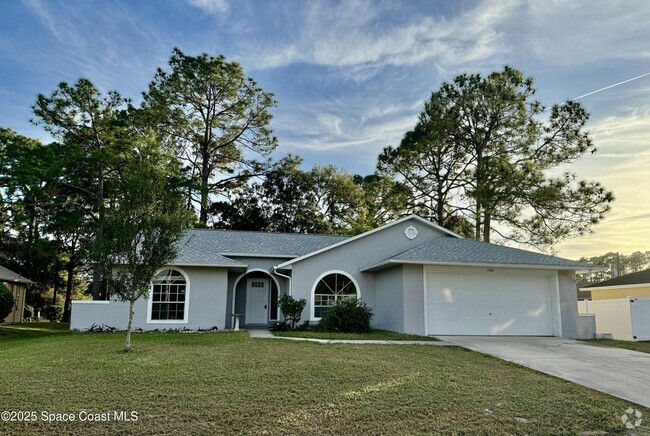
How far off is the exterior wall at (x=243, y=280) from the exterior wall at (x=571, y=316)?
10.4m

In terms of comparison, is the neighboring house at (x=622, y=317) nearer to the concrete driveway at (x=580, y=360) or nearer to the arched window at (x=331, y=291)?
the concrete driveway at (x=580, y=360)

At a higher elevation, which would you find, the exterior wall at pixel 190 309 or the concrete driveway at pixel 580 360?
the exterior wall at pixel 190 309

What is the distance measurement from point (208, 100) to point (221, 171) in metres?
5.71

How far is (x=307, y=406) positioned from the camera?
5.98m

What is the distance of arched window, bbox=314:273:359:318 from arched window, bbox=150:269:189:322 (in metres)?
4.93

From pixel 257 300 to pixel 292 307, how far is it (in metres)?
3.93

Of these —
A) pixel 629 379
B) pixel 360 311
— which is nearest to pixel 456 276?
pixel 360 311

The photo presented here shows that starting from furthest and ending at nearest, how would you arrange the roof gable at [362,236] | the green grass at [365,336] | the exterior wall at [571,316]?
the roof gable at [362,236] < the exterior wall at [571,316] < the green grass at [365,336]

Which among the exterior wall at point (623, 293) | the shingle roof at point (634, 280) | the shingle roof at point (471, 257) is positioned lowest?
the exterior wall at point (623, 293)

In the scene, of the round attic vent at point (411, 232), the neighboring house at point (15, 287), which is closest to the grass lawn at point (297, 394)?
the round attic vent at point (411, 232)

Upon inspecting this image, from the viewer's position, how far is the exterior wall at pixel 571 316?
1498 cm

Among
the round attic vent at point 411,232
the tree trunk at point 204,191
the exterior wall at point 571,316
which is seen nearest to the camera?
the exterior wall at point 571,316

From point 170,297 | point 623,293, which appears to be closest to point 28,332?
point 170,297

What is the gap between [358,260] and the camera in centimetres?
Result: 1695
